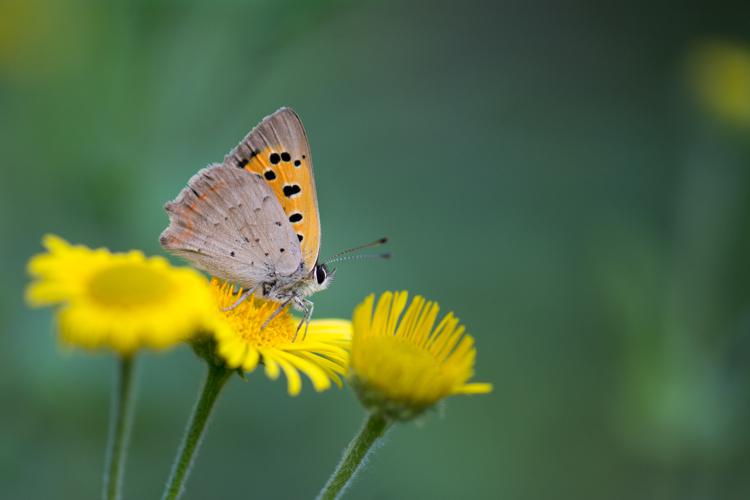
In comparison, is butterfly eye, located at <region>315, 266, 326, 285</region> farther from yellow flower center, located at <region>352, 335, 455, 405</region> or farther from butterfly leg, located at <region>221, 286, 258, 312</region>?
yellow flower center, located at <region>352, 335, 455, 405</region>

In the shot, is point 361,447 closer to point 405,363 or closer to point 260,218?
point 405,363

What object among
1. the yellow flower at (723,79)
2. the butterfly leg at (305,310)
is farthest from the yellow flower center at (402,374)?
the yellow flower at (723,79)

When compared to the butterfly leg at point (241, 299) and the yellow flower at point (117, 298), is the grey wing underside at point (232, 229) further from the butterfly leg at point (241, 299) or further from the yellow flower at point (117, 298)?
the yellow flower at point (117, 298)

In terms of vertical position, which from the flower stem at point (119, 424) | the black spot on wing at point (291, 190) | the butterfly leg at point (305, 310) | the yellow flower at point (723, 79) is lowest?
the flower stem at point (119, 424)

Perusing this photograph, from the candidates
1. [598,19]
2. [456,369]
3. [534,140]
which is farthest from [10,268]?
[598,19]

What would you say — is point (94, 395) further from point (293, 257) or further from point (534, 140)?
point (534, 140)

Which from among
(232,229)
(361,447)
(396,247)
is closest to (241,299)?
(232,229)
